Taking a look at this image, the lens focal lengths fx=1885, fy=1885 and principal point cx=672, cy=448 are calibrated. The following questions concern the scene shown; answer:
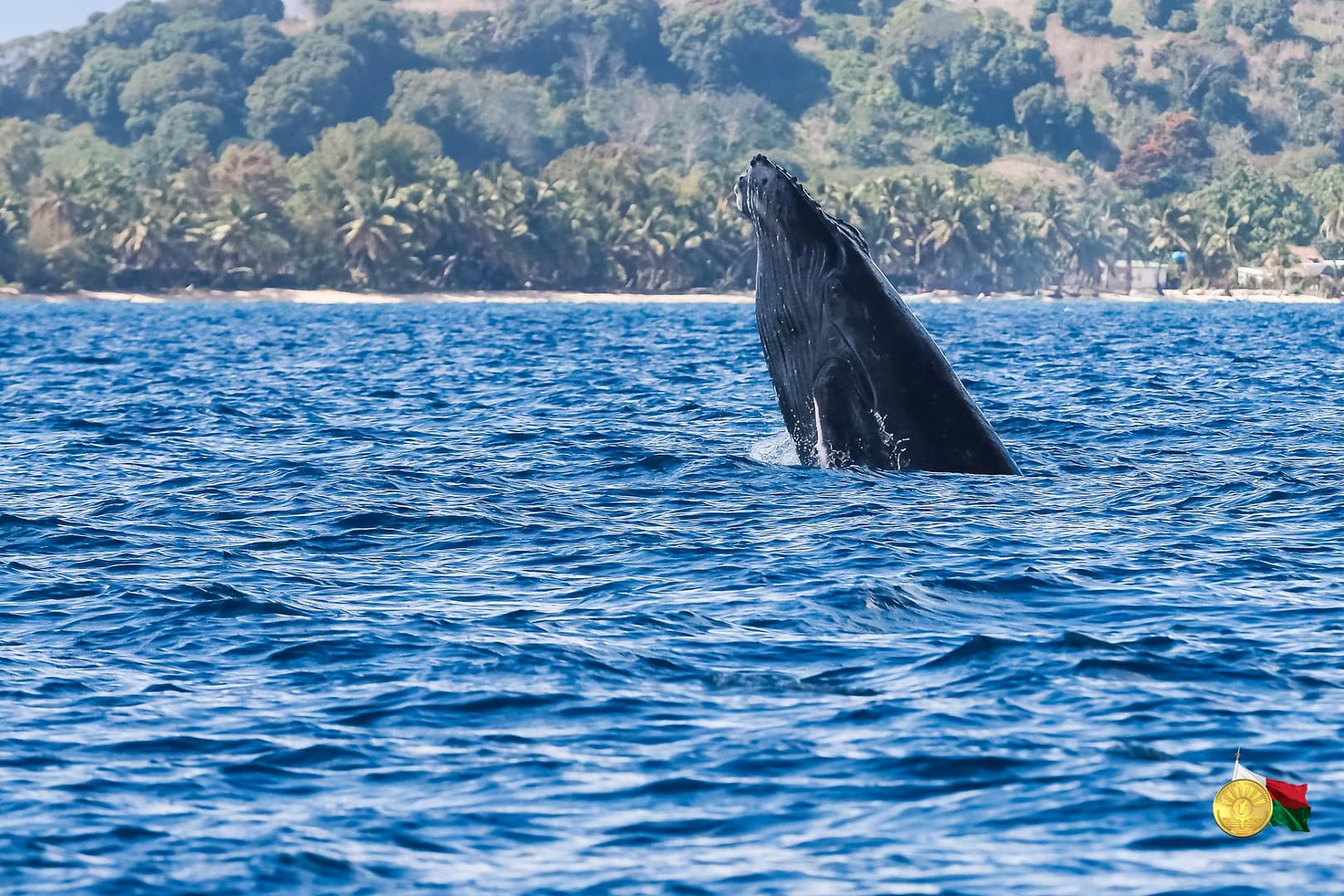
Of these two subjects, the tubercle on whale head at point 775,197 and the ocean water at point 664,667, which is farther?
the tubercle on whale head at point 775,197

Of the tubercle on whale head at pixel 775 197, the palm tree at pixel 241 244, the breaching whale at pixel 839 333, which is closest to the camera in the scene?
the tubercle on whale head at pixel 775 197

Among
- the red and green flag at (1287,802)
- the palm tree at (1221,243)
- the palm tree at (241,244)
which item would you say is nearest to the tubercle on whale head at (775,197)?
the red and green flag at (1287,802)

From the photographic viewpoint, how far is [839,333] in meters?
15.9

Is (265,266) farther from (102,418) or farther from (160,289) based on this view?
(102,418)

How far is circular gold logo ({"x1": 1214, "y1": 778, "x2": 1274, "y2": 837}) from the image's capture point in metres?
8.09

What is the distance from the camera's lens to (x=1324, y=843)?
7840 millimetres

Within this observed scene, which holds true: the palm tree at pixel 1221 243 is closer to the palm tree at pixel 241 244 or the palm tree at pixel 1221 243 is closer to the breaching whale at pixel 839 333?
the palm tree at pixel 241 244

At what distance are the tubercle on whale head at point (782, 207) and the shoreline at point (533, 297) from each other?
11467 centimetres

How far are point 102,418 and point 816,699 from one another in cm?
2144

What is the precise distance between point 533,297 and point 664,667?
143 m

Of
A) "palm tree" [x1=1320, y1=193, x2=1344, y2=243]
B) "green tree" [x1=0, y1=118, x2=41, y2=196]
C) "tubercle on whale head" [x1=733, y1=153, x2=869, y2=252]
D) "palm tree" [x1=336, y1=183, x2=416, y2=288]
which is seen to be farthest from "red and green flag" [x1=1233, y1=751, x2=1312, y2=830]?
"palm tree" [x1=1320, y1=193, x2=1344, y2=243]

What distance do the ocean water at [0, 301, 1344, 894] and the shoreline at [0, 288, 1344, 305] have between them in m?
113

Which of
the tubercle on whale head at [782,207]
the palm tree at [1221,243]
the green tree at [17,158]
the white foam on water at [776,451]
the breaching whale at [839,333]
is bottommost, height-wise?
the palm tree at [1221,243]

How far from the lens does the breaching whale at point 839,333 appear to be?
1584cm
